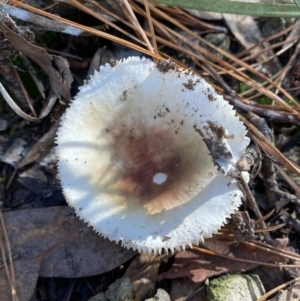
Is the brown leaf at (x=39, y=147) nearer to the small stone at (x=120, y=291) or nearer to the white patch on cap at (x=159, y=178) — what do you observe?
the white patch on cap at (x=159, y=178)

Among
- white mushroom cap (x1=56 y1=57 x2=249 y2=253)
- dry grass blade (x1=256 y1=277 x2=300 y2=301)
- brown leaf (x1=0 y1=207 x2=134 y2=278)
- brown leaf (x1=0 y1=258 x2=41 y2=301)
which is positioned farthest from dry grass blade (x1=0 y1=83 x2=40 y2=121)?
dry grass blade (x1=256 y1=277 x2=300 y2=301)

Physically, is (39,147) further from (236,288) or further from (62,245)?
(236,288)

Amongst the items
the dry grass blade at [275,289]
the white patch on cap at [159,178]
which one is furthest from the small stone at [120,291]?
the dry grass blade at [275,289]

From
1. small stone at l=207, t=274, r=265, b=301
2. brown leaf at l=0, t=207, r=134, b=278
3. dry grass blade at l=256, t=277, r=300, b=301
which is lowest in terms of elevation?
brown leaf at l=0, t=207, r=134, b=278

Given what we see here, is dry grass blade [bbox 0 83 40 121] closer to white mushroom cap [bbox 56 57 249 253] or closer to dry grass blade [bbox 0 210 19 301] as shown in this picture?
white mushroom cap [bbox 56 57 249 253]

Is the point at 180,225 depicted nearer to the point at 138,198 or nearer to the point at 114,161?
the point at 138,198

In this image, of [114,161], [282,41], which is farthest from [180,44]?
[114,161]

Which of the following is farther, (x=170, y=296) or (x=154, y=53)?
(x=154, y=53)
